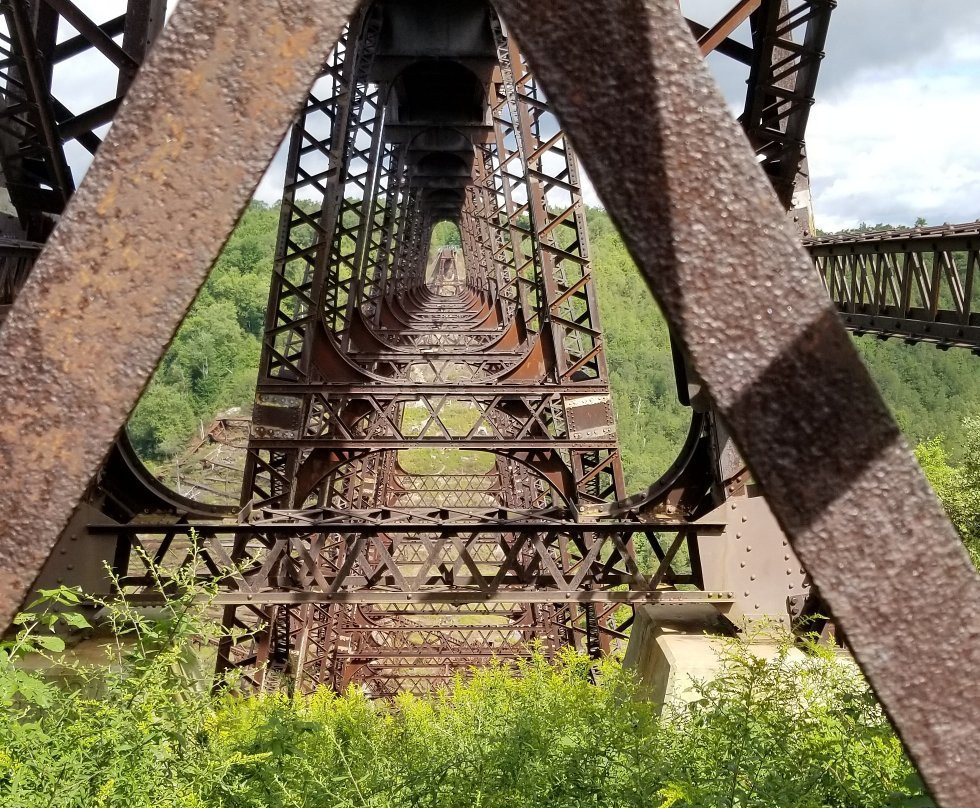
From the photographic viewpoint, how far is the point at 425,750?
4270 millimetres

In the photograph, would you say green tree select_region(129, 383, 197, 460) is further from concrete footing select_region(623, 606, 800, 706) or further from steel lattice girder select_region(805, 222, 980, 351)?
concrete footing select_region(623, 606, 800, 706)

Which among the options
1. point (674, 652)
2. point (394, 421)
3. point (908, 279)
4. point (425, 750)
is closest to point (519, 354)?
point (394, 421)

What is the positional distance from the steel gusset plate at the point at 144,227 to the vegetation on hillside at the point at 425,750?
1.60 m

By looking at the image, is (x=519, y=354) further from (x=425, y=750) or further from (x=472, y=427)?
(x=425, y=750)

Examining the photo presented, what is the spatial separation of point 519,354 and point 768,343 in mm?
12313

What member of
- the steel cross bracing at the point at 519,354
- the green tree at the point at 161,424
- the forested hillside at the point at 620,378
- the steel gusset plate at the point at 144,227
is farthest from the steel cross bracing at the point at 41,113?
the green tree at the point at 161,424

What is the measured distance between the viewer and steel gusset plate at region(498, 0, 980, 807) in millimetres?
1131

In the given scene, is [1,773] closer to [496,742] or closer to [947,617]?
[496,742]

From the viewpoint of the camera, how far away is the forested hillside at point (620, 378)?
61.9 m

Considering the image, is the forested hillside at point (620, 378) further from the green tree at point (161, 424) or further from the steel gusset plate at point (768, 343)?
the steel gusset plate at point (768, 343)

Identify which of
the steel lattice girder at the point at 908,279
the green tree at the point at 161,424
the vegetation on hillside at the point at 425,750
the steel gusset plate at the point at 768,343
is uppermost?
the green tree at the point at 161,424

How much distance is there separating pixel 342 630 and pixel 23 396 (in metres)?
12.5

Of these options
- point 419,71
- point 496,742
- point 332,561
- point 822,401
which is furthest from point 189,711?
point 419,71

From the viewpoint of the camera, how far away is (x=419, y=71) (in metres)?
18.2
